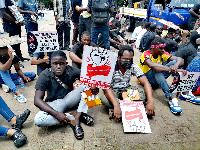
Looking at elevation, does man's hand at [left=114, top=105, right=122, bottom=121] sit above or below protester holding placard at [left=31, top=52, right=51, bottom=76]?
below

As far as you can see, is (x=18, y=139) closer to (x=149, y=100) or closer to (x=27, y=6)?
(x=149, y=100)

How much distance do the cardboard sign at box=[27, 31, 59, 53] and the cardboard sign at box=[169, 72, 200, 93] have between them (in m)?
2.51

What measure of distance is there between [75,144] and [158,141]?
1.17 m

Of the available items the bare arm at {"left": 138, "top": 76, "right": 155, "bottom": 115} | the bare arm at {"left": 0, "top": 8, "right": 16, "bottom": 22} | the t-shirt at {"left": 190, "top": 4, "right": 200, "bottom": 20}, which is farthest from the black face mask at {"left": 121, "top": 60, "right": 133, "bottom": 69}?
the t-shirt at {"left": 190, "top": 4, "right": 200, "bottom": 20}

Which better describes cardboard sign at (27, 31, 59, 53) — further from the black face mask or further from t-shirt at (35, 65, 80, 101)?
the black face mask

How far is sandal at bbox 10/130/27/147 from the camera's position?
2.37m

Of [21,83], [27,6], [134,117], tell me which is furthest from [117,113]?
[27,6]

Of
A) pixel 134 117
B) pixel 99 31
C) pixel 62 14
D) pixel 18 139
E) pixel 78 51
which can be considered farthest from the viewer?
pixel 62 14

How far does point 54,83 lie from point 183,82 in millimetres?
2292

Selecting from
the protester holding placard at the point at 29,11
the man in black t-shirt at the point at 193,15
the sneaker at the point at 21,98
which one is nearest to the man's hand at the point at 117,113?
the sneaker at the point at 21,98

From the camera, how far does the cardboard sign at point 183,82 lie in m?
3.29

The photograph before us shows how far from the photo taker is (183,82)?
3336mm

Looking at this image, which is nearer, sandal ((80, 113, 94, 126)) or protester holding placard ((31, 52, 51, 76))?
sandal ((80, 113, 94, 126))

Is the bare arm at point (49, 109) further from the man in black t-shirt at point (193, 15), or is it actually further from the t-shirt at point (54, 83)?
the man in black t-shirt at point (193, 15)
